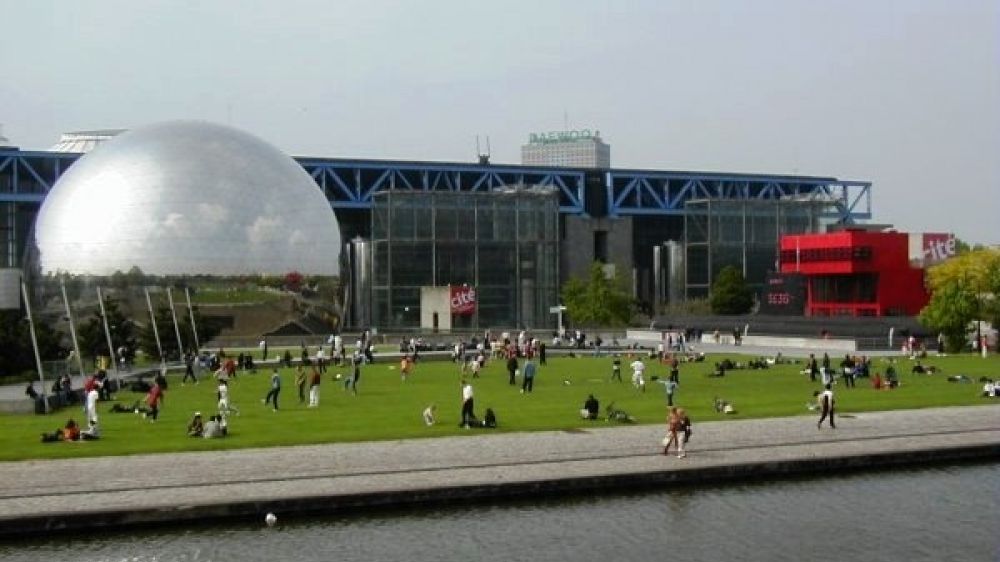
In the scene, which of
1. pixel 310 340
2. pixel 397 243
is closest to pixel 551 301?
pixel 397 243

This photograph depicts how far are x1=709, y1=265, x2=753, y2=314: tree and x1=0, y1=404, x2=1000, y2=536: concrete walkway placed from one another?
232ft

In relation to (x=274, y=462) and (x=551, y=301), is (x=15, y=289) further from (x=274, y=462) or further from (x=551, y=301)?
(x=274, y=462)

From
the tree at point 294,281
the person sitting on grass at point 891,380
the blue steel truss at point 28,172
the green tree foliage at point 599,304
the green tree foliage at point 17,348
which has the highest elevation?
the blue steel truss at point 28,172

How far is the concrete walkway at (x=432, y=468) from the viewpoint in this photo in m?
20.8

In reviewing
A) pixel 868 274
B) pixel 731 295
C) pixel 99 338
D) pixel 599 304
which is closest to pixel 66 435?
pixel 99 338

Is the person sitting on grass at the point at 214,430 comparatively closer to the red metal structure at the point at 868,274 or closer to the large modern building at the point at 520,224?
the large modern building at the point at 520,224

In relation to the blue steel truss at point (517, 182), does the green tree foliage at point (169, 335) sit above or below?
below

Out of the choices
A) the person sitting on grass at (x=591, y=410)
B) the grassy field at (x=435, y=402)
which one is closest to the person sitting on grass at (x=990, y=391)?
the grassy field at (x=435, y=402)

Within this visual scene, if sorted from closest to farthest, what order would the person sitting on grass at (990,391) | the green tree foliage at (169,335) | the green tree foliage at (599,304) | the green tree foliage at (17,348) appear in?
the person sitting on grass at (990,391) < the green tree foliage at (17,348) < the green tree foliage at (169,335) < the green tree foliage at (599,304)

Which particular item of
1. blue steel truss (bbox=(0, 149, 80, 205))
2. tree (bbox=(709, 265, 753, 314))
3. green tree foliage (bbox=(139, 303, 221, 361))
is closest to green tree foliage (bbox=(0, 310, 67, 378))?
green tree foliage (bbox=(139, 303, 221, 361))

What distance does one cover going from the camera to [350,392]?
133 feet

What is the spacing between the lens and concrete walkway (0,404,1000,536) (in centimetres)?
2075

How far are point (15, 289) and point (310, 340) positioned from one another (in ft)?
63.0

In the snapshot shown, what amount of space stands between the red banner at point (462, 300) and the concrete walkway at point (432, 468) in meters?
65.7
